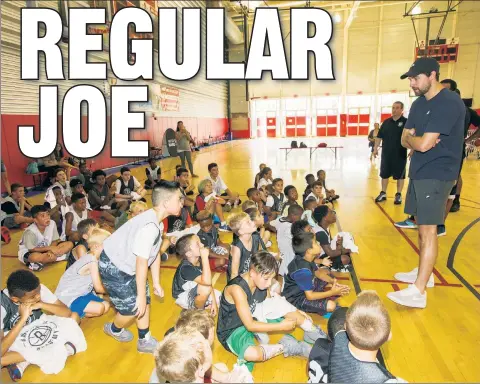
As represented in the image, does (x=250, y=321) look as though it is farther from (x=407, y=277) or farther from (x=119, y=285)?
(x=407, y=277)

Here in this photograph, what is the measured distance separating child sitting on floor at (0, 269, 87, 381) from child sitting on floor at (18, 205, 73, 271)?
1.93 m

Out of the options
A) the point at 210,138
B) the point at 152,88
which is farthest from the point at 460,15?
the point at 152,88

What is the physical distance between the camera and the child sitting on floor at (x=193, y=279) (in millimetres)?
3297

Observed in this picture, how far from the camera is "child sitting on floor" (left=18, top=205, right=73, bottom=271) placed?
473 cm

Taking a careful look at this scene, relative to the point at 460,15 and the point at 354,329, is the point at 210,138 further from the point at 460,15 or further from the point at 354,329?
the point at 354,329

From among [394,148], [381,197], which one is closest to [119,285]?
[394,148]

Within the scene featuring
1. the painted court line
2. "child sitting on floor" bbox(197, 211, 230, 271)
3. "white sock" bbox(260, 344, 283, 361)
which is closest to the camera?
"white sock" bbox(260, 344, 283, 361)

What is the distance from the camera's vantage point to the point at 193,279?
3.45 metres

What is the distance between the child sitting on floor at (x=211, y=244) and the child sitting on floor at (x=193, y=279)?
3.34 ft

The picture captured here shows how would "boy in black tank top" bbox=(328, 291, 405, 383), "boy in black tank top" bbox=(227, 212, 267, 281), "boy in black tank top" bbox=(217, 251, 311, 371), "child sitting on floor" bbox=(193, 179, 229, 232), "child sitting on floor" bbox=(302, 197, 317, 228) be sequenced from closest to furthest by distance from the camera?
"boy in black tank top" bbox=(328, 291, 405, 383) → "boy in black tank top" bbox=(217, 251, 311, 371) → "boy in black tank top" bbox=(227, 212, 267, 281) → "child sitting on floor" bbox=(302, 197, 317, 228) → "child sitting on floor" bbox=(193, 179, 229, 232)

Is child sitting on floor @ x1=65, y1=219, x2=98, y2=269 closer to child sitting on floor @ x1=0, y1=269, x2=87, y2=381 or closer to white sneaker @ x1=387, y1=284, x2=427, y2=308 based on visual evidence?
child sitting on floor @ x1=0, y1=269, x2=87, y2=381

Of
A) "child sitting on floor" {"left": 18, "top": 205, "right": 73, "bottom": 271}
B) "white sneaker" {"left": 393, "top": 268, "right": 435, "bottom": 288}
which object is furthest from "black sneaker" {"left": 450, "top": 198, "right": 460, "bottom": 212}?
"child sitting on floor" {"left": 18, "top": 205, "right": 73, "bottom": 271}

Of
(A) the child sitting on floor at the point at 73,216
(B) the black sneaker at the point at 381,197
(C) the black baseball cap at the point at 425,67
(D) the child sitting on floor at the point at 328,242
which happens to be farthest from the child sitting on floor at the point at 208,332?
(B) the black sneaker at the point at 381,197

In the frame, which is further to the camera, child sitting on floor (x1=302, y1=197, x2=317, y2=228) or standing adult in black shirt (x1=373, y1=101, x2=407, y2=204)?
standing adult in black shirt (x1=373, y1=101, x2=407, y2=204)
